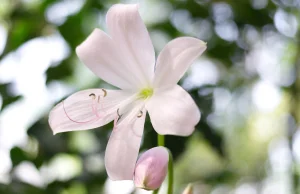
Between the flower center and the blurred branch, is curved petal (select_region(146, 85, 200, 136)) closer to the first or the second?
the flower center

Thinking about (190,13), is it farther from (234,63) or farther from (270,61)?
(270,61)

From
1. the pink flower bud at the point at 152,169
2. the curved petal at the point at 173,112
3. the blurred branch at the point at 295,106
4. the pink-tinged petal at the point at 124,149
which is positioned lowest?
the blurred branch at the point at 295,106

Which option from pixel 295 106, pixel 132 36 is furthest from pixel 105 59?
pixel 295 106

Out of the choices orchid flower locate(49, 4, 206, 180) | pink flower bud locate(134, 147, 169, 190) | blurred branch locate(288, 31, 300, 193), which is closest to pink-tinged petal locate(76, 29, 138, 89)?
orchid flower locate(49, 4, 206, 180)

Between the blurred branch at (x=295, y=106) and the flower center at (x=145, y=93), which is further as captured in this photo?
the blurred branch at (x=295, y=106)

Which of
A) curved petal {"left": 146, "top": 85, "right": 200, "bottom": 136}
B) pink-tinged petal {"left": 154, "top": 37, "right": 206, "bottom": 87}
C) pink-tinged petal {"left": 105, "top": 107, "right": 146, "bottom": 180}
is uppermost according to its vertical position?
pink-tinged petal {"left": 154, "top": 37, "right": 206, "bottom": 87}

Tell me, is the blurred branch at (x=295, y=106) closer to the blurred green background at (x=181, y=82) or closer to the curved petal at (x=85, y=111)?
the blurred green background at (x=181, y=82)

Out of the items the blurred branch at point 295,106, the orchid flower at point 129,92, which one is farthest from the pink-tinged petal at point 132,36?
the blurred branch at point 295,106

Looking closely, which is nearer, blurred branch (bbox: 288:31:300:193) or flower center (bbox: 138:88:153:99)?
flower center (bbox: 138:88:153:99)
